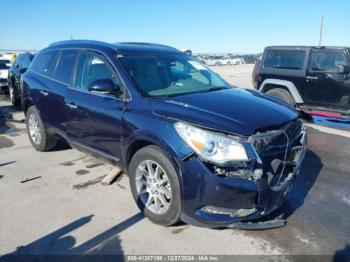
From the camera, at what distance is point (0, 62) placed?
1514cm

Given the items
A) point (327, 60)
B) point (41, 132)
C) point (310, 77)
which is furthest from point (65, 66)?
point (327, 60)

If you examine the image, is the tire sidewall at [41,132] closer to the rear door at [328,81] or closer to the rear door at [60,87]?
the rear door at [60,87]

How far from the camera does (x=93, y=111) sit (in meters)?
4.13

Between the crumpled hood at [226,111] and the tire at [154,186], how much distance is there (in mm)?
447

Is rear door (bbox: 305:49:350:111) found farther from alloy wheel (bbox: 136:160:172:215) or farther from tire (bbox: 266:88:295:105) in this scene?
alloy wheel (bbox: 136:160:172:215)

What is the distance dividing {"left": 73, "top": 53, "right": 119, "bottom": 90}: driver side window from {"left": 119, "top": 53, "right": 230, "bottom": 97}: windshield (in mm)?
279

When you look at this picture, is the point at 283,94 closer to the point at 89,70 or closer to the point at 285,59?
the point at 285,59

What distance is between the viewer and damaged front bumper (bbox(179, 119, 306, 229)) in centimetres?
292

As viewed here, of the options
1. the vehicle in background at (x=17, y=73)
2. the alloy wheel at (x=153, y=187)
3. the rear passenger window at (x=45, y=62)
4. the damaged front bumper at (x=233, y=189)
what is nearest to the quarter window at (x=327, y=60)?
the damaged front bumper at (x=233, y=189)

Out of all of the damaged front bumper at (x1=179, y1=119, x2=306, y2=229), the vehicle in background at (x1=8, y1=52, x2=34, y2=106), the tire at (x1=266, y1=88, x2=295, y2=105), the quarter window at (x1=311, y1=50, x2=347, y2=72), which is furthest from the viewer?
Answer: the vehicle in background at (x1=8, y1=52, x2=34, y2=106)

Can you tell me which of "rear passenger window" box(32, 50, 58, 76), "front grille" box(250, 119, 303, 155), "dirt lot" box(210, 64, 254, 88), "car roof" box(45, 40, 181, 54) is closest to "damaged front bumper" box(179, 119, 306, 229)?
"front grille" box(250, 119, 303, 155)

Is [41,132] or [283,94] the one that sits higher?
[283,94]

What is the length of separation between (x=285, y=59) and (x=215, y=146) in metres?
6.88

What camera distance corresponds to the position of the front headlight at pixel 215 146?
2922mm
